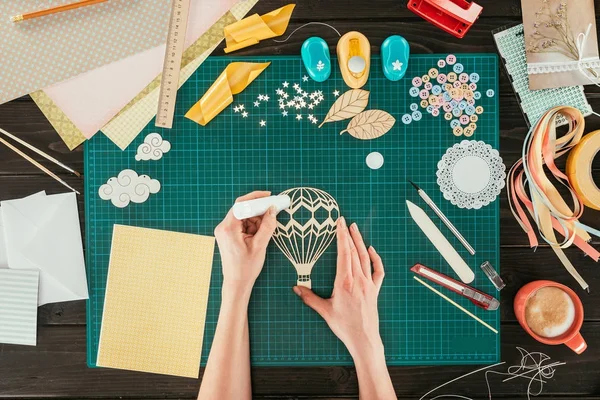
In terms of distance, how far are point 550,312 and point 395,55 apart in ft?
2.28

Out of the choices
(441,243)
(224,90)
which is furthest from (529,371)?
(224,90)

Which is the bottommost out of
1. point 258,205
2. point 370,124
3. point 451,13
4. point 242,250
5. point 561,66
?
point 242,250

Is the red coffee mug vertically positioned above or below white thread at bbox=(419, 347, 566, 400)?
above

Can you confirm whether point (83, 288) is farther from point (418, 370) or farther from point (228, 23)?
point (418, 370)

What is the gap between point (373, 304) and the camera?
3.37 ft

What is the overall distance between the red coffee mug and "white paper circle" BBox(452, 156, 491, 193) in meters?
0.26

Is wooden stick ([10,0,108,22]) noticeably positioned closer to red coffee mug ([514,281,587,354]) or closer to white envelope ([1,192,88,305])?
white envelope ([1,192,88,305])

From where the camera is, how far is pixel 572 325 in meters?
0.99

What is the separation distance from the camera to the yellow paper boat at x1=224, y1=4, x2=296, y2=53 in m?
1.00

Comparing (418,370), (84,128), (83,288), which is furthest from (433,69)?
(83,288)

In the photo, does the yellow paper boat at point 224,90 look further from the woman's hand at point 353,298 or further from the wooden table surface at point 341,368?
the woman's hand at point 353,298

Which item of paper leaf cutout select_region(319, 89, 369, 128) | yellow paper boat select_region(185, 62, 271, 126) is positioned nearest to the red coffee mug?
paper leaf cutout select_region(319, 89, 369, 128)

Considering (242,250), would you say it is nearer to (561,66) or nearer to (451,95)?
(451,95)

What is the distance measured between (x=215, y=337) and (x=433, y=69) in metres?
0.81
